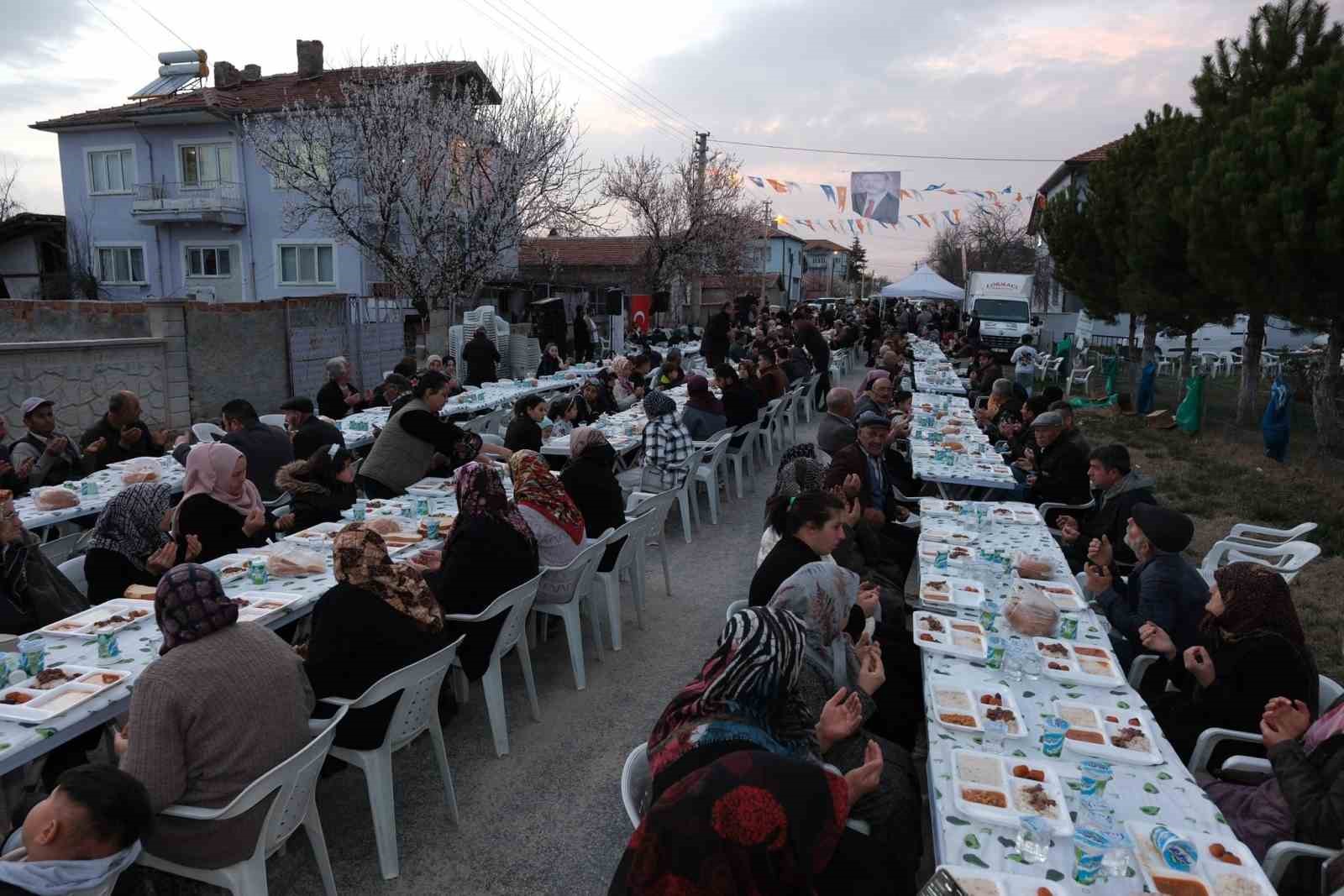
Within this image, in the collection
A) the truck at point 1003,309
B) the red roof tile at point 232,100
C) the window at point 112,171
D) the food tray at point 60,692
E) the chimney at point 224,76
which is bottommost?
the food tray at point 60,692

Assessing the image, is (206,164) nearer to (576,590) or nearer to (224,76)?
(224,76)

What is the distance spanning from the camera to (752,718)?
8.20ft

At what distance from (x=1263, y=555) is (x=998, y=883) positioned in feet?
16.3

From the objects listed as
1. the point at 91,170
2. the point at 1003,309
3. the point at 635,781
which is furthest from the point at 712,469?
the point at 91,170

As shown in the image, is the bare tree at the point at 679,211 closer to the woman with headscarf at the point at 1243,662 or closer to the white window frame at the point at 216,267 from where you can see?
the white window frame at the point at 216,267

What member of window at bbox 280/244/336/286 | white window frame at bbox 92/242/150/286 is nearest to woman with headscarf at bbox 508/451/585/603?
window at bbox 280/244/336/286

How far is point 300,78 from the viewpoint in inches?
996

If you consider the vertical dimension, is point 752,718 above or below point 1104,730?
above

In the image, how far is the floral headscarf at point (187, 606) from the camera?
267 centimetres

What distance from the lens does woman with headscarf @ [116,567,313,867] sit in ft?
8.34

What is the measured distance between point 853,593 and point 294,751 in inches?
88.0

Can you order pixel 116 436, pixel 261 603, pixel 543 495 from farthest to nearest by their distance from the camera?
1. pixel 116 436
2. pixel 543 495
3. pixel 261 603

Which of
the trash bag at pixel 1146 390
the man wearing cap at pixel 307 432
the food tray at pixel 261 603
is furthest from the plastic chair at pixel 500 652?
the trash bag at pixel 1146 390

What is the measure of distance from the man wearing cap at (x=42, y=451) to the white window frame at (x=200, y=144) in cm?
1987
